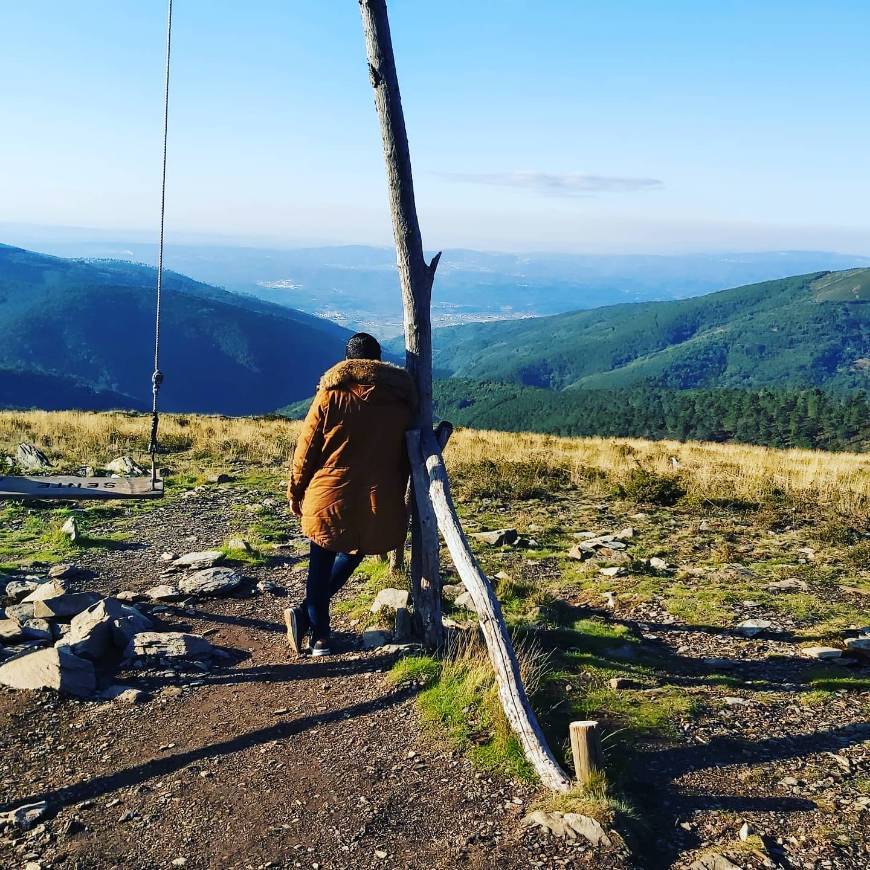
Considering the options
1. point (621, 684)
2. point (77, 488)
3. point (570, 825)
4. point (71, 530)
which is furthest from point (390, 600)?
point (77, 488)

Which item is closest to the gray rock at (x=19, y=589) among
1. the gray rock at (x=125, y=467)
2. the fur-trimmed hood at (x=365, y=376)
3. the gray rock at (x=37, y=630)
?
the gray rock at (x=37, y=630)

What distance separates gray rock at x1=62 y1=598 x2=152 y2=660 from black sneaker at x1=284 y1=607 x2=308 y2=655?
3.94 ft

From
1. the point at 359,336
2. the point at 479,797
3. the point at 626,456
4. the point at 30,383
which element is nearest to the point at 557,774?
the point at 479,797

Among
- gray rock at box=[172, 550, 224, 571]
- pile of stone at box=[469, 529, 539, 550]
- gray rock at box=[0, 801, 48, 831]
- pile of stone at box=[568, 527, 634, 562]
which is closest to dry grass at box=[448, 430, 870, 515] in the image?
pile of stone at box=[568, 527, 634, 562]

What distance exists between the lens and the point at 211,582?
292 inches

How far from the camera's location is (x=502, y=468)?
13.7 m

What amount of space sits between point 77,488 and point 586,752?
8193mm

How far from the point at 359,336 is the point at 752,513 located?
7.54 m

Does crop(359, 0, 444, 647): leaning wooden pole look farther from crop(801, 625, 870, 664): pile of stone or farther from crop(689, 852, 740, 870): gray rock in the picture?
crop(801, 625, 870, 664): pile of stone

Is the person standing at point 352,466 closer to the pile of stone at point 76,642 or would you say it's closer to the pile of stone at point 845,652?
the pile of stone at point 76,642

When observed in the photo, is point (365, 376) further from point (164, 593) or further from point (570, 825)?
point (164, 593)

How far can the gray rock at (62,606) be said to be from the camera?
6254mm

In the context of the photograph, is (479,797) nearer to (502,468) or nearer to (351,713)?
(351,713)

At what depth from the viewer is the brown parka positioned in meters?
5.42
